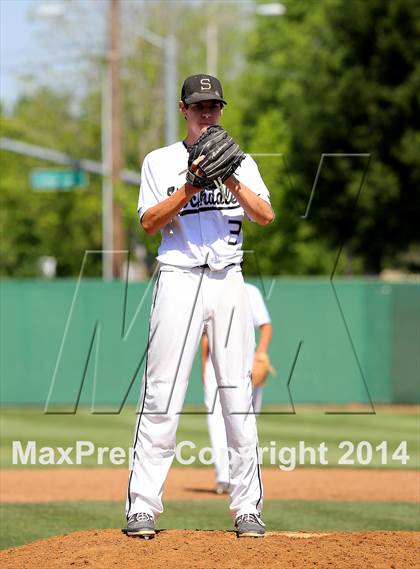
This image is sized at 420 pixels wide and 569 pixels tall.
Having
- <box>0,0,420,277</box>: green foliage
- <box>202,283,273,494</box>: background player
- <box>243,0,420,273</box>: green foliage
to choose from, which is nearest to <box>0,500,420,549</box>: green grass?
<box>202,283,273,494</box>: background player

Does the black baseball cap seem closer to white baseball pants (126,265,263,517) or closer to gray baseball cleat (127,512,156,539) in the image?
white baseball pants (126,265,263,517)

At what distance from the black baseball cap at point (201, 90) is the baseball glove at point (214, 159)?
184 mm

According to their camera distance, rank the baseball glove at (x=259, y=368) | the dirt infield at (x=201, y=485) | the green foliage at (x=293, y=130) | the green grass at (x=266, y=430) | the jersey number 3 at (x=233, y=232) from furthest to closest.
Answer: the green foliage at (x=293, y=130) < the green grass at (x=266, y=430) < the dirt infield at (x=201, y=485) < the baseball glove at (x=259, y=368) < the jersey number 3 at (x=233, y=232)

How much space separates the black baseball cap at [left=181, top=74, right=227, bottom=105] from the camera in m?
5.52

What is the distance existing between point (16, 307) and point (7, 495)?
10.1 meters

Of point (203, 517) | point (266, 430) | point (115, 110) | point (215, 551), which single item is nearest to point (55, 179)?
point (115, 110)

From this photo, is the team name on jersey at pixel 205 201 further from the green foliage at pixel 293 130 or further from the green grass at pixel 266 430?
the green foliage at pixel 293 130

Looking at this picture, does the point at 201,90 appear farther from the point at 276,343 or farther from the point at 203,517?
the point at 276,343

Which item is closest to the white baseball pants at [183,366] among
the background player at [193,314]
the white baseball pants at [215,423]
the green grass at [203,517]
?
the background player at [193,314]

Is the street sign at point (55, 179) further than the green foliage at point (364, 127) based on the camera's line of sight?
No

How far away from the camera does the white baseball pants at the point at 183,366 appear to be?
552 cm

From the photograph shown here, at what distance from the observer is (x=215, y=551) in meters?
5.28

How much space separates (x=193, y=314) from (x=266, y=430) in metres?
10.7

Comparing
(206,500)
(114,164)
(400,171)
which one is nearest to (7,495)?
(206,500)
